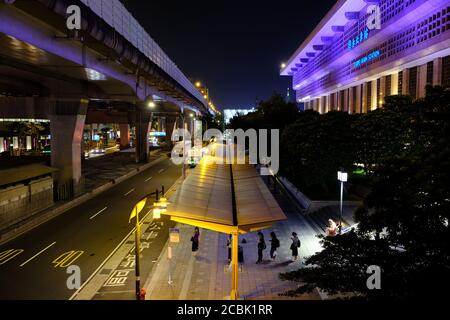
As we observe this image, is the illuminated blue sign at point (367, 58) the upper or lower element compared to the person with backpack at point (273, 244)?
upper

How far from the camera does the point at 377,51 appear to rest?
48719mm

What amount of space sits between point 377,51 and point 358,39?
289 inches

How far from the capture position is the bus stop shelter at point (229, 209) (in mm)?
10398

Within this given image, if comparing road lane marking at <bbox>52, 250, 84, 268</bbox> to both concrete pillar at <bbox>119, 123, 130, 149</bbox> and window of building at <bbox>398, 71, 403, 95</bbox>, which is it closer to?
window of building at <bbox>398, 71, 403, 95</bbox>

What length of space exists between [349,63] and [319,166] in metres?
41.9

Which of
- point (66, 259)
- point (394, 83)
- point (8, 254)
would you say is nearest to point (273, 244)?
point (66, 259)

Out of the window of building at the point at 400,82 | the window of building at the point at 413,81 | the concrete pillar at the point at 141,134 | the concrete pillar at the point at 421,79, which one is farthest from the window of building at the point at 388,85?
the concrete pillar at the point at 141,134

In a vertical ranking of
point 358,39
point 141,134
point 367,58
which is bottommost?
point 141,134

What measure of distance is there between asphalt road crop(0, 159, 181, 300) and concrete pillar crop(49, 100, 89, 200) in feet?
6.53

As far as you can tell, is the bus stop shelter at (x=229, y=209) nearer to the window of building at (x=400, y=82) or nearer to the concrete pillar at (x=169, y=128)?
the window of building at (x=400, y=82)

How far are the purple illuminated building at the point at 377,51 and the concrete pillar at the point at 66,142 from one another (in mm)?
29075

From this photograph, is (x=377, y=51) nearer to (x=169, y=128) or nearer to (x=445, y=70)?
(x=445, y=70)

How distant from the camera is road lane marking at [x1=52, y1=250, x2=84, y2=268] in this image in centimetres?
1550
